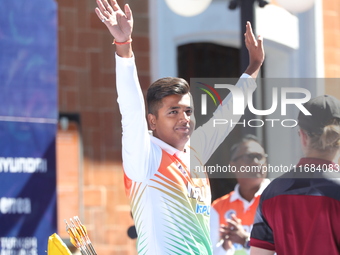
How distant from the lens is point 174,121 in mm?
4043

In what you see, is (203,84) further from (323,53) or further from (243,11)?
(323,53)

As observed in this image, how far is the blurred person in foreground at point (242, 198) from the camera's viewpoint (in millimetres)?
5781

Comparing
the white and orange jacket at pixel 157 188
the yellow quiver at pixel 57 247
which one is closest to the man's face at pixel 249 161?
the white and orange jacket at pixel 157 188

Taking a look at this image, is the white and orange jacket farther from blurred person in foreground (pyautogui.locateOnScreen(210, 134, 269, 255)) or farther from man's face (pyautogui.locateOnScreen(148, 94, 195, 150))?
blurred person in foreground (pyautogui.locateOnScreen(210, 134, 269, 255))

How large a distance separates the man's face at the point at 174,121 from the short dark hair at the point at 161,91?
2cm

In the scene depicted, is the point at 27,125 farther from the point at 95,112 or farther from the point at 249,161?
the point at 95,112

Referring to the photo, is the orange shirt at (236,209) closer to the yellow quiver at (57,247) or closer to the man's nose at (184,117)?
the man's nose at (184,117)

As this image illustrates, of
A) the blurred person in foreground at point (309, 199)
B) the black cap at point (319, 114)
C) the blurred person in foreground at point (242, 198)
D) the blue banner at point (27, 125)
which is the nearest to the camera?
the blurred person in foreground at point (309, 199)

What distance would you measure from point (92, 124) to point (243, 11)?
2949 millimetres

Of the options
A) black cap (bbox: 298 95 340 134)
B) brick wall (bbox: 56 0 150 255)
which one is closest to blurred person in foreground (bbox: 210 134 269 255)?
black cap (bbox: 298 95 340 134)

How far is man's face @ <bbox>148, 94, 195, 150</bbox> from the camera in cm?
404

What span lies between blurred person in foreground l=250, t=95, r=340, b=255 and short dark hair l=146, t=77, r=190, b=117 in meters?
0.59

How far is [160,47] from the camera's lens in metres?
9.01

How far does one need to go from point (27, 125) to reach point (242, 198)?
1.69 metres
